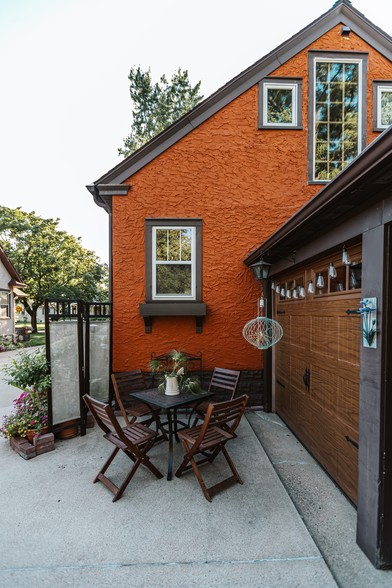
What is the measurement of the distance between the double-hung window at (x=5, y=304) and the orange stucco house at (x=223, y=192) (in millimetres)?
12821

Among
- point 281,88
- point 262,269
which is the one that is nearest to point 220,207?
point 262,269

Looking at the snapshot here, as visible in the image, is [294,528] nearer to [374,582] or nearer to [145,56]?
[374,582]

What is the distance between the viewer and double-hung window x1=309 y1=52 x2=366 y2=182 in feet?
19.1

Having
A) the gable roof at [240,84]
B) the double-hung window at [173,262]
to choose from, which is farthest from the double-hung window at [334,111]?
the double-hung window at [173,262]

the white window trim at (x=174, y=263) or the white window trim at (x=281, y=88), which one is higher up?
the white window trim at (x=281, y=88)

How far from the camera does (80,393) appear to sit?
4742mm

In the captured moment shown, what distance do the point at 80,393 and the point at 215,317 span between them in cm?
273

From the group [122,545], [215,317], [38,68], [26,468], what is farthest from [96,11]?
[122,545]

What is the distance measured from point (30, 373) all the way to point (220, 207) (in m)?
4.34

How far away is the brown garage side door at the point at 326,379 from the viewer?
→ 9.64 feet

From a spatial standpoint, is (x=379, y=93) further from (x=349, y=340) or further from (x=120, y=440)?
(x=120, y=440)

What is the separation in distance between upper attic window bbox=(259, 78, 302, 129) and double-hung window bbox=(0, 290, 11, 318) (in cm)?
1539

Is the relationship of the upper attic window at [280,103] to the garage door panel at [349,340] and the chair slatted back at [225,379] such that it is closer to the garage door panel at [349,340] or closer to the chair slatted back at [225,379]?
the garage door panel at [349,340]

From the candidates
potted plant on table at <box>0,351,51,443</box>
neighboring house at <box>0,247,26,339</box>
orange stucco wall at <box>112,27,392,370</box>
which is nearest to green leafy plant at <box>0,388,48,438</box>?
potted plant on table at <box>0,351,51,443</box>
